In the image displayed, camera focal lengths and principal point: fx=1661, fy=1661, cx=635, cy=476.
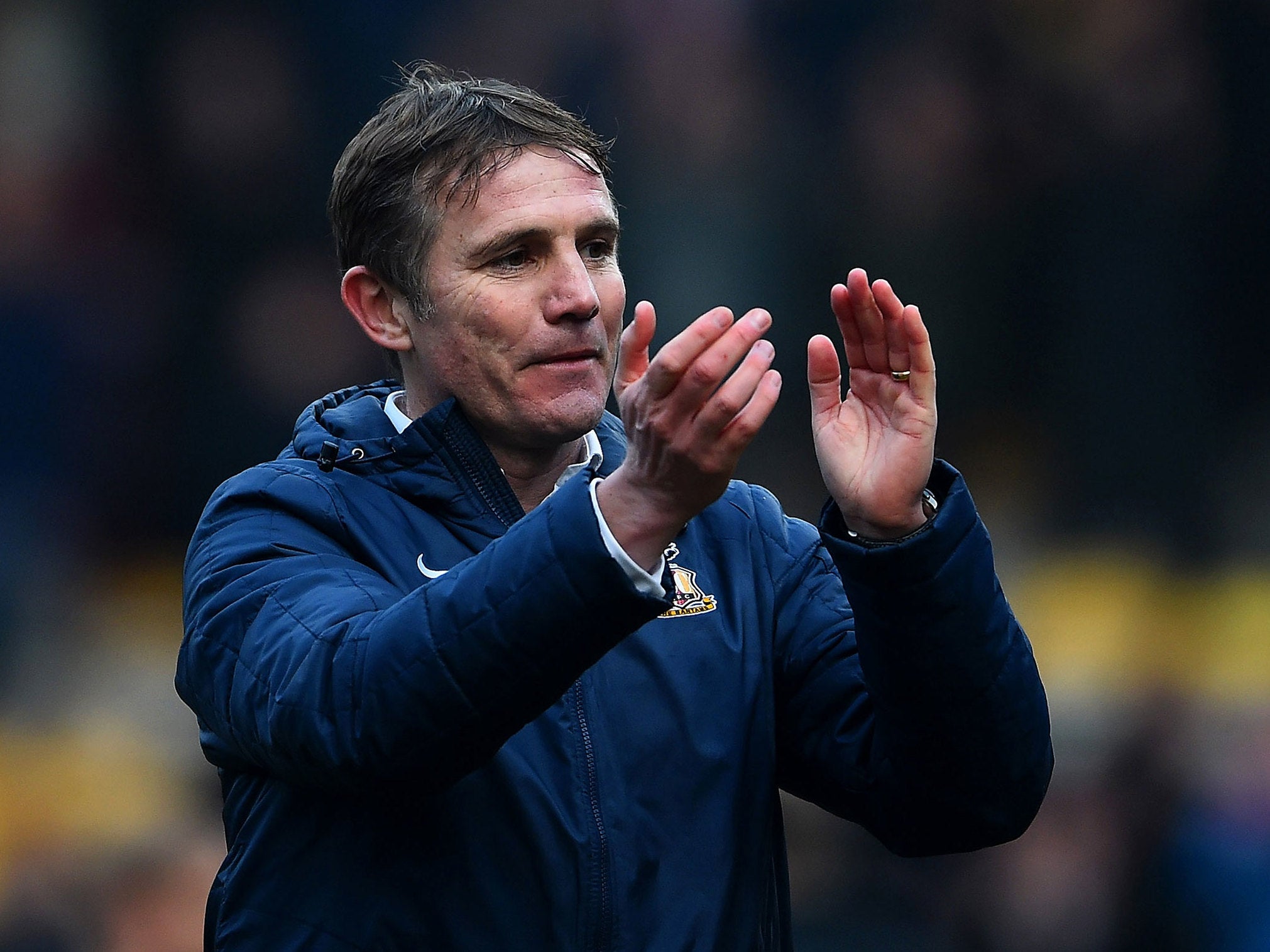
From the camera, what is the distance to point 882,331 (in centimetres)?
168

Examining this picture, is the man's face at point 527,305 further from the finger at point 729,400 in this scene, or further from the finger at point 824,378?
the finger at point 729,400

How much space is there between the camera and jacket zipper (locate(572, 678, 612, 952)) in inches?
65.1

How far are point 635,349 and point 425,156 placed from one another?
59 cm

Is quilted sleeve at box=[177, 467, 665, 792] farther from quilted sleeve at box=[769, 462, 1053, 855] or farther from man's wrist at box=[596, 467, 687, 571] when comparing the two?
quilted sleeve at box=[769, 462, 1053, 855]

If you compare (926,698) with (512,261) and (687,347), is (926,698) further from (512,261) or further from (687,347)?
(512,261)

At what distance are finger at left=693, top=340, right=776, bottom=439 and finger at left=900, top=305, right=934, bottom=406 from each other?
0.29 m

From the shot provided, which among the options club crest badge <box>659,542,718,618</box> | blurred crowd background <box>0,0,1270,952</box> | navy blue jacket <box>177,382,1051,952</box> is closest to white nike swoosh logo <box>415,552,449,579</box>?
navy blue jacket <box>177,382,1051,952</box>

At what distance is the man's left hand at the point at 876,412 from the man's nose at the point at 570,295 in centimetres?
29

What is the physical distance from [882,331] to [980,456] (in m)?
2.90

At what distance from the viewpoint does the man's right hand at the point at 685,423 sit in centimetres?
138

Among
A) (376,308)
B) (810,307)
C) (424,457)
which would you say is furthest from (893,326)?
(810,307)

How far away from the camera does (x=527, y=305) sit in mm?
1870

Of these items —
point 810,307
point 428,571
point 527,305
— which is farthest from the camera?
point 810,307

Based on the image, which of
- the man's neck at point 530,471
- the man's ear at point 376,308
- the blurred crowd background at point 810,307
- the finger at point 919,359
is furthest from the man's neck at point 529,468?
the blurred crowd background at point 810,307
